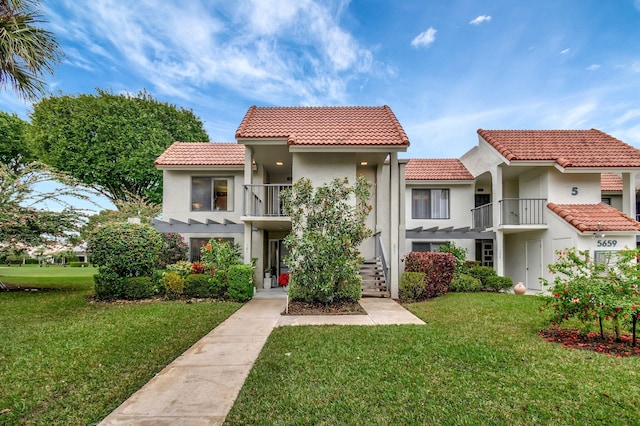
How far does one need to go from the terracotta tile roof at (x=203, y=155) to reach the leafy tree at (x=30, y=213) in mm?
3882

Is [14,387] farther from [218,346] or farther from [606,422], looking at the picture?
[606,422]

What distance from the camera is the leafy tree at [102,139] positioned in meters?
22.9

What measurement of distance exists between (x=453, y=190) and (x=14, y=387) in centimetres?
1677

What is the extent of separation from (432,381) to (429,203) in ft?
44.6

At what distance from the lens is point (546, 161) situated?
13266mm

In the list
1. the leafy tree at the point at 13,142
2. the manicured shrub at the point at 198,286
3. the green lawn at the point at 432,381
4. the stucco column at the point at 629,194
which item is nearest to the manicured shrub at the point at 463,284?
the green lawn at the point at 432,381

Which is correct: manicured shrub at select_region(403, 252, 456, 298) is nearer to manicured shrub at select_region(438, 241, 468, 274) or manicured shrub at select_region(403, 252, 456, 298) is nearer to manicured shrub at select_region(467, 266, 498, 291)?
manicured shrub at select_region(467, 266, 498, 291)

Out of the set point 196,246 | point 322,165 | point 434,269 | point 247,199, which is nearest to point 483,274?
point 434,269

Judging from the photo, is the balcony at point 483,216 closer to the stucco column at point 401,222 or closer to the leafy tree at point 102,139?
the stucco column at point 401,222

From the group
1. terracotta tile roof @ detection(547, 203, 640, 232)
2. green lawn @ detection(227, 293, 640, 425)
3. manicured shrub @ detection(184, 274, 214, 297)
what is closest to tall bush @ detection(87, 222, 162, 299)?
manicured shrub @ detection(184, 274, 214, 297)

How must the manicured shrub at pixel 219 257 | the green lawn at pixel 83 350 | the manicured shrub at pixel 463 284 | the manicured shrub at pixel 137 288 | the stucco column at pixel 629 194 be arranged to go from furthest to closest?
the stucco column at pixel 629 194
the manicured shrub at pixel 463 284
the manicured shrub at pixel 219 257
the manicured shrub at pixel 137 288
the green lawn at pixel 83 350

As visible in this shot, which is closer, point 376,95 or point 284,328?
point 284,328

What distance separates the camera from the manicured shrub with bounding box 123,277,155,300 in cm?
1068

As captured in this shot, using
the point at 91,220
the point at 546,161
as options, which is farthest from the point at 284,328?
the point at 546,161
